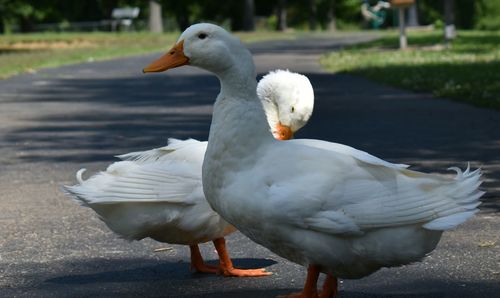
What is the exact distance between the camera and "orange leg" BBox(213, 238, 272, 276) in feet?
17.4

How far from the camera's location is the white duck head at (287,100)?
548 cm

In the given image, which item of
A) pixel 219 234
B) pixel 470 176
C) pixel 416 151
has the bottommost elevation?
pixel 416 151

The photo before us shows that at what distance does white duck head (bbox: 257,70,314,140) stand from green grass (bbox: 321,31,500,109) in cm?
787

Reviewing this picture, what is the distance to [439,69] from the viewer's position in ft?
63.3

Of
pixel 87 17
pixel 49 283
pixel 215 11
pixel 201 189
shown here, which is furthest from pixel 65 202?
pixel 87 17

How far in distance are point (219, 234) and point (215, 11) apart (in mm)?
66714

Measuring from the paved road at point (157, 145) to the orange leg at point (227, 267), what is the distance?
0.16ft

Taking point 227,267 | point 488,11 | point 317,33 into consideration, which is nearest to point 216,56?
point 227,267

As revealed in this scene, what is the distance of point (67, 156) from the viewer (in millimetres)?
9805

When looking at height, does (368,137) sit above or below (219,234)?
below

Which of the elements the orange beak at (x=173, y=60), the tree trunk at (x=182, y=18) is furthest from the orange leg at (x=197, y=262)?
the tree trunk at (x=182, y=18)

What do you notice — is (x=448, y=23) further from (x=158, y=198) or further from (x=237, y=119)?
(x=237, y=119)

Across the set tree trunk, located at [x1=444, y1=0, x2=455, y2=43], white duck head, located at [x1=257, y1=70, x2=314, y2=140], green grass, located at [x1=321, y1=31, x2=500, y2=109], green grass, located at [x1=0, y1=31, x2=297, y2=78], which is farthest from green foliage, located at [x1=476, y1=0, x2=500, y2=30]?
white duck head, located at [x1=257, y1=70, x2=314, y2=140]

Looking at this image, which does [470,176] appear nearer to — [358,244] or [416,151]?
[358,244]
